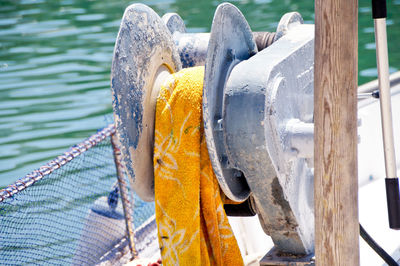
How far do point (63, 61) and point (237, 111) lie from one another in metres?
9.05

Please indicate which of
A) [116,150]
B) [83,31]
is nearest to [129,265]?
[116,150]

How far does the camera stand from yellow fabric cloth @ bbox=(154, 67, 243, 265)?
198 cm

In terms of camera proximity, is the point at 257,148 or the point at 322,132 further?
the point at 257,148

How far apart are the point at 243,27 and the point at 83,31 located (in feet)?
34.4

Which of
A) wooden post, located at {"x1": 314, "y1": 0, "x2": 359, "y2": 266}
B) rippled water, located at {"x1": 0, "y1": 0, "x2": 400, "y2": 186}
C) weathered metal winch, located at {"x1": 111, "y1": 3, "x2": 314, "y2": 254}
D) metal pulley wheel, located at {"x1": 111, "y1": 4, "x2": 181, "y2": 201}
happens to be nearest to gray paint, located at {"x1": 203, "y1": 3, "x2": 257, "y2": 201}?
weathered metal winch, located at {"x1": 111, "y1": 3, "x2": 314, "y2": 254}

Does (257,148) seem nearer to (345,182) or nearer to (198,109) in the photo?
(198,109)

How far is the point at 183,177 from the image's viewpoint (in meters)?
1.98

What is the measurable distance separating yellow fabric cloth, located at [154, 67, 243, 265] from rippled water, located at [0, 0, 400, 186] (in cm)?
455

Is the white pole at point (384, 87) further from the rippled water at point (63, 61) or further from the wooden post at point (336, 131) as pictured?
the rippled water at point (63, 61)

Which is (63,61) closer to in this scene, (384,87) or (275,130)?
(275,130)

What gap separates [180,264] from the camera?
201 centimetres

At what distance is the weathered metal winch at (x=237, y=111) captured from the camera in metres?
1.91

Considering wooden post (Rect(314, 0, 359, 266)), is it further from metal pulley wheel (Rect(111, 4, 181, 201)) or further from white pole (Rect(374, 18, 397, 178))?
metal pulley wheel (Rect(111, 4, 181, 201))

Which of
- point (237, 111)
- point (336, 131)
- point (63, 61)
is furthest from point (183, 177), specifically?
point (63, 61)
